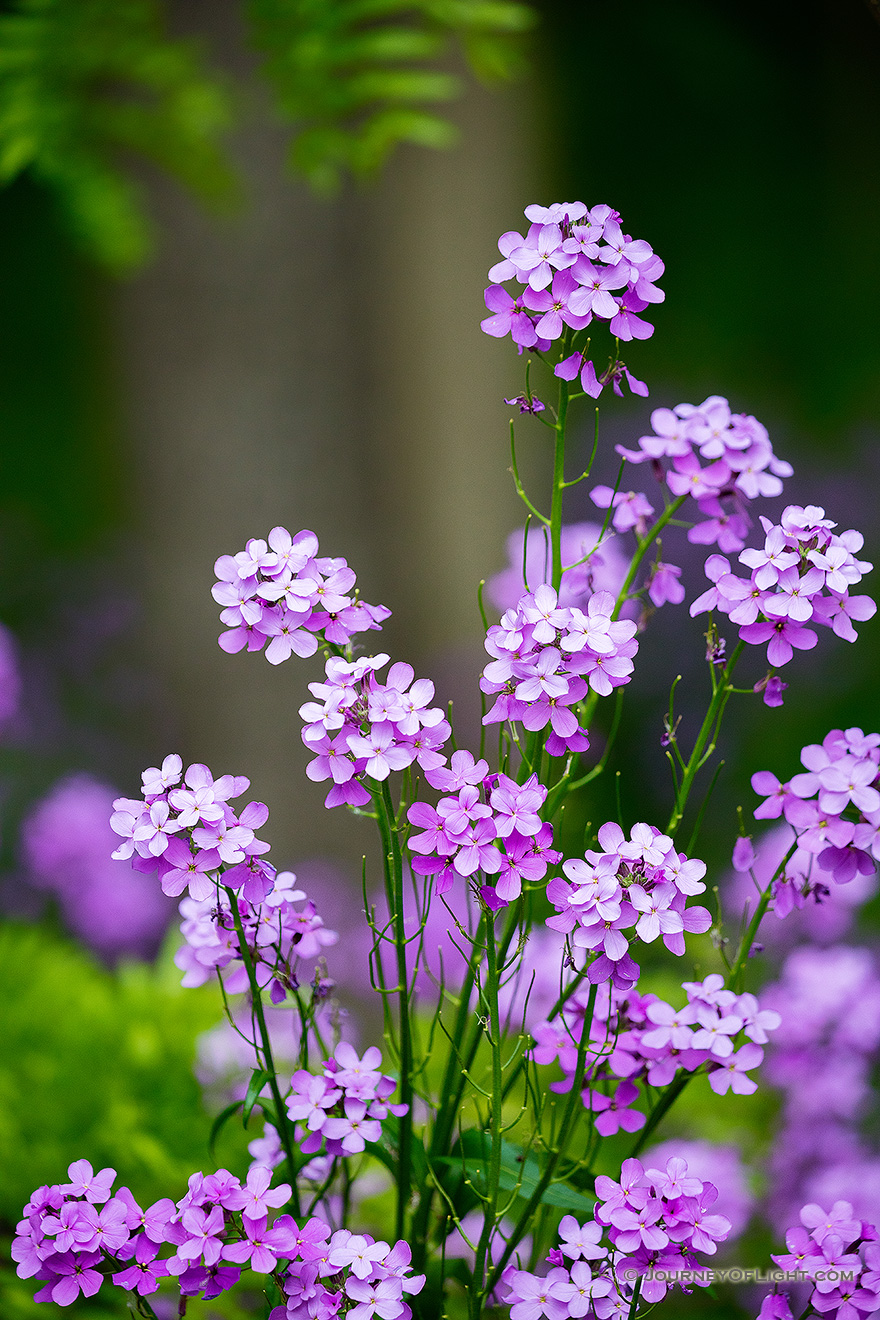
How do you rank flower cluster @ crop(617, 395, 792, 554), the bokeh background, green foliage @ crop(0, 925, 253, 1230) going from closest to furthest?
1. flower cluster @ crop(617, 395, 792, 554)
2. green foliage @ crop(0, 925, 253, 1230)
3. the bokeh background

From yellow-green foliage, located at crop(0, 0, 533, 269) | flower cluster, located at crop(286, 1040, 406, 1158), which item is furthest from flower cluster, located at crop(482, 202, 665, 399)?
yellow-green foliage, located at crop(0, 0, 533, 269)

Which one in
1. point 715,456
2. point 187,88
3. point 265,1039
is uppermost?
point 187,88

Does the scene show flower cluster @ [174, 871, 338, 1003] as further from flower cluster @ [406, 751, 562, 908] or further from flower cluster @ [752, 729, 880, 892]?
flower cluster @ [752, 729, 880, 892]

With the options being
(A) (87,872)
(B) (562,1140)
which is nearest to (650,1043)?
(B) (562,1140)

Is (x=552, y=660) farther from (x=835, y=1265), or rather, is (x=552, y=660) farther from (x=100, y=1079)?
(x=100, y=1079)

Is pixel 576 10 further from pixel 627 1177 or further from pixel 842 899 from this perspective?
pixel 627 1177

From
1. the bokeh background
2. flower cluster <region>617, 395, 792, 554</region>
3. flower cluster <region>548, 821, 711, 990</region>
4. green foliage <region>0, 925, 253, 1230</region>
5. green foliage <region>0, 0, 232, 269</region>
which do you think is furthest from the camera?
the bokeh background
